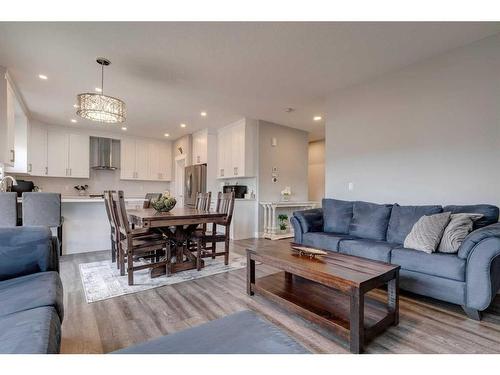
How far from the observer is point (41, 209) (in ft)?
10.9

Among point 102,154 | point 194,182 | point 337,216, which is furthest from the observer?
point 102,154

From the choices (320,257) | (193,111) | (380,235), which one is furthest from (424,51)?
(193,111)

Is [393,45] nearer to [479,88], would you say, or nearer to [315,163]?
[479,88]

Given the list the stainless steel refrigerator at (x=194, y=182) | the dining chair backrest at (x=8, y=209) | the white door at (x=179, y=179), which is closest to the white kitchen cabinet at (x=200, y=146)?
the stainless steel refrigerator at (x=194, y=182)

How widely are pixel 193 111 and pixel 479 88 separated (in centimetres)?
442

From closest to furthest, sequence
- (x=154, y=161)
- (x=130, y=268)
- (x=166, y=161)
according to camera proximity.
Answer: (x=130, y=268) < (x=154, y=161) < (x=166, y=161)

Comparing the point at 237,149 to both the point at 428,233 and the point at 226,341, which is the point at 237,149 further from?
the point at 226,341

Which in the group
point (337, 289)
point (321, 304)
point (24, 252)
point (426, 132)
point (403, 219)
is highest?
point (426, 132)

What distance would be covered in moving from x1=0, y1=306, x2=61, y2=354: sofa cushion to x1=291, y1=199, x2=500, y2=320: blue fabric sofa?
2.69 metres

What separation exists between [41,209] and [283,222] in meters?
4.42

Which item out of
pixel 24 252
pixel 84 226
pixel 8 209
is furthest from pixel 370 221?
pixel 8 209

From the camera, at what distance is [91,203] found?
4.04m

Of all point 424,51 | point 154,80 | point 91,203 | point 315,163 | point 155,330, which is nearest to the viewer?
point 155,330

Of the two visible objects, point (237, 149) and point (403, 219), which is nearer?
point (403, 219)
